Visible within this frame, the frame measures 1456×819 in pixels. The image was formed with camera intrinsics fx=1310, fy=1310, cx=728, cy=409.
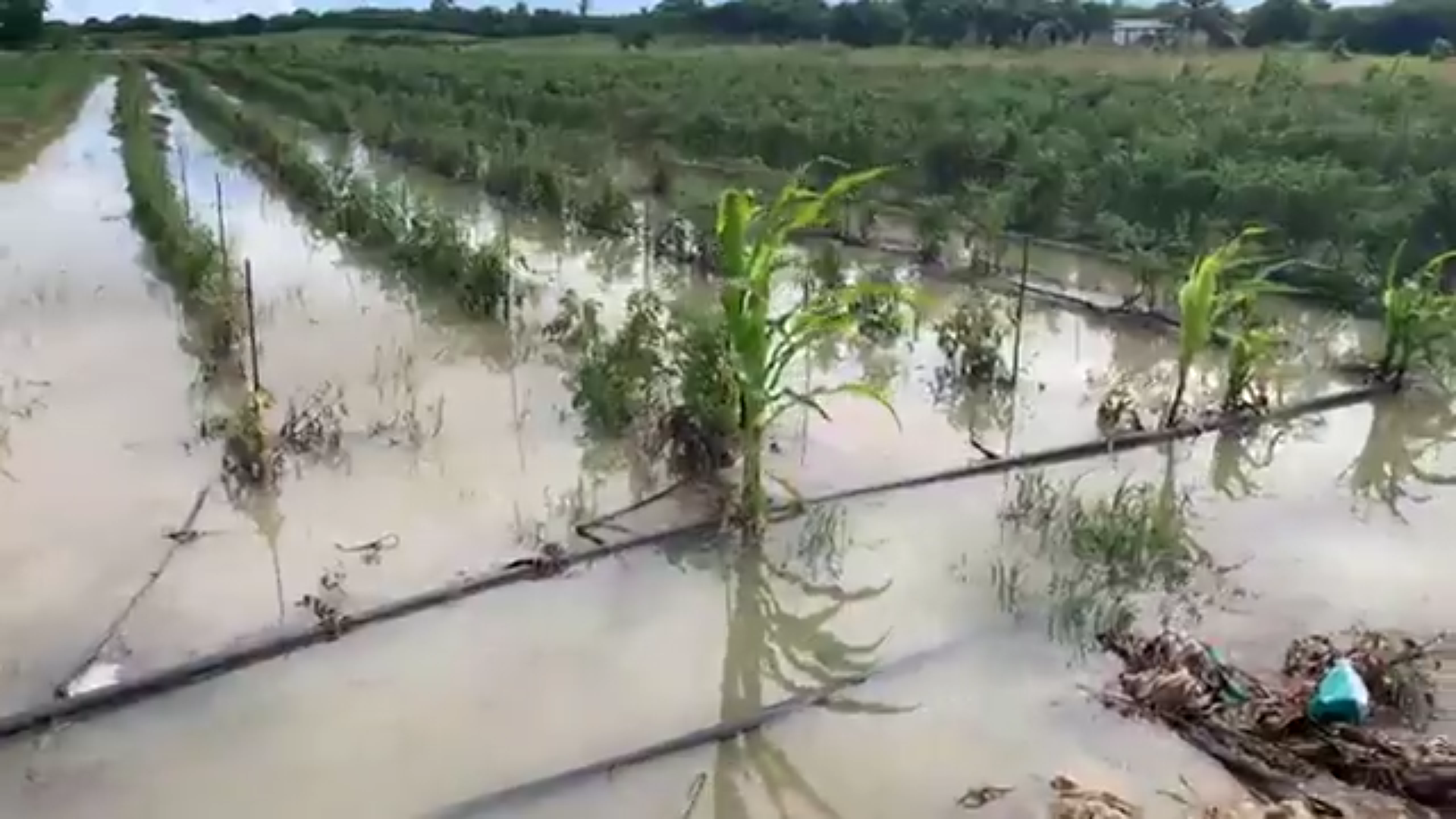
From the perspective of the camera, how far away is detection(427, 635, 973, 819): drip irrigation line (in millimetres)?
3527

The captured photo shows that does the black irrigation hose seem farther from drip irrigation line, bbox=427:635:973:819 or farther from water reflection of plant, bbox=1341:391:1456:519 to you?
drip irrigation line, bbox=427:635:973:819

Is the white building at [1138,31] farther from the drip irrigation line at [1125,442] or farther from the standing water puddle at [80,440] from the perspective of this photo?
the standing water puddle at [80,440]

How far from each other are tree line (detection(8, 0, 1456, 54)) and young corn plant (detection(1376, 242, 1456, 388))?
20.1 metres

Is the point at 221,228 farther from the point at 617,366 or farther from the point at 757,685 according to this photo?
the point at 757,685

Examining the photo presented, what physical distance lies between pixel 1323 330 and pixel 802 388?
349 centimetres

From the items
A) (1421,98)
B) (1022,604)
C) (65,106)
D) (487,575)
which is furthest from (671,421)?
(65,106)

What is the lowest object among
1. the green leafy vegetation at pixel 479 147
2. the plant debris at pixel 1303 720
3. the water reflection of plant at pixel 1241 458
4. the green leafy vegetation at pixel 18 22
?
the plant debris at pixel 1303 720

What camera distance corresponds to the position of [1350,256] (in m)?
8.85

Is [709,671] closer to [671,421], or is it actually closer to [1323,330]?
[671,421]

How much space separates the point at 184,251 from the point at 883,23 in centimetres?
2975

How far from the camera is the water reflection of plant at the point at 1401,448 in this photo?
5.88m

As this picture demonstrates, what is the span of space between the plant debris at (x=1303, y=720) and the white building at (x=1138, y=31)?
30599 millimetres

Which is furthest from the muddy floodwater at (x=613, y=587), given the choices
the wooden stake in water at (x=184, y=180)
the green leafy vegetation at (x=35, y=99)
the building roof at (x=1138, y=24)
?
the building roof at (x=1138, y=24)

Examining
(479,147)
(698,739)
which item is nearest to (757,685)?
(698,739)
